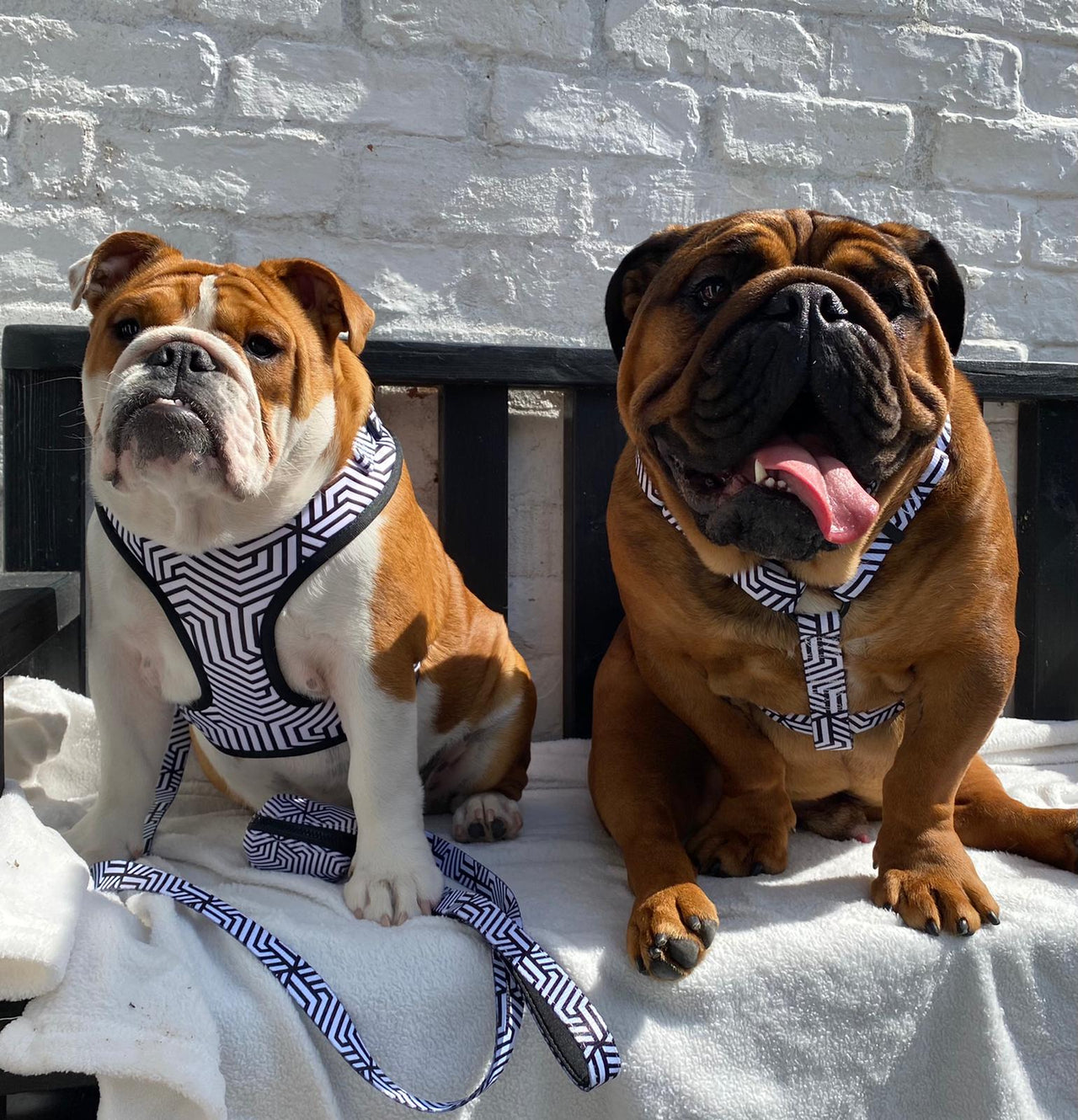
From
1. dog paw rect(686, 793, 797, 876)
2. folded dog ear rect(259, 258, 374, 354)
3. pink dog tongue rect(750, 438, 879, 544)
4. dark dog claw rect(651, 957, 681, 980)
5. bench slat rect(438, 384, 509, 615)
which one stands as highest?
folded dog ear rect(259, 258, 374, 354)

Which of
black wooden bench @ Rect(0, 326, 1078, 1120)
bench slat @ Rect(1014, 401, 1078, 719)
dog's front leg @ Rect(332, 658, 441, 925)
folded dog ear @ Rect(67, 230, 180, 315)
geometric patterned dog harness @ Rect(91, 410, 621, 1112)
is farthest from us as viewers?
bench slat @ Rect(1014, 401, 1078, 719)

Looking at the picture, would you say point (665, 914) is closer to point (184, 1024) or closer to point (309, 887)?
point (309, 887)

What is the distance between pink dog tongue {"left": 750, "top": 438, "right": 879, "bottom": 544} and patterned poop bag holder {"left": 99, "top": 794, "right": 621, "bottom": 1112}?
71cm

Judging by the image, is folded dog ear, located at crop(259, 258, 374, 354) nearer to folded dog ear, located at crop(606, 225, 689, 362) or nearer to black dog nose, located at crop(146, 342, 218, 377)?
black dog nose, located at crop(146, 342, 218, 377)

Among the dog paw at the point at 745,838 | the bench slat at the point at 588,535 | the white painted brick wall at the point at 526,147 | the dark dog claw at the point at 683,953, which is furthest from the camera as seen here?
the bench slat at the point at 588,535

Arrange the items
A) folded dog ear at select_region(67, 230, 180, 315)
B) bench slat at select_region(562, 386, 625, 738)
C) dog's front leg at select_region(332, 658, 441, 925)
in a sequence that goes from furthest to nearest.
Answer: bench slat at select_region(562, 386, 625, 738), folded dog ear at select_region(67, 230, 180, 315), dog's front leg at select_region(332, 658, 441, 925)

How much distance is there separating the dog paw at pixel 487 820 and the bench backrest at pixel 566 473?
584 mm

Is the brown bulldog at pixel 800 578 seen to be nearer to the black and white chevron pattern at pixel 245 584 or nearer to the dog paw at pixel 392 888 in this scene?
the dog paw at pixel 392 888

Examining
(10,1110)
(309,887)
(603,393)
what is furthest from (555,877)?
(603,393)

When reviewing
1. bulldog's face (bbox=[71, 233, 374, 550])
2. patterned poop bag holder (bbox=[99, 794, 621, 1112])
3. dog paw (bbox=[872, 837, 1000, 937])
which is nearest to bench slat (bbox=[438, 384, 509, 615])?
bulldog's face (bbox=[71, 233, 374, 550])

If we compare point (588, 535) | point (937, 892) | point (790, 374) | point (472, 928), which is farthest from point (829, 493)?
point (588, 535)

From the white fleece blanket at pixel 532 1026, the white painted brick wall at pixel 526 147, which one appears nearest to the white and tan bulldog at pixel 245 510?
the white fleece blanket at pixel 532 1026

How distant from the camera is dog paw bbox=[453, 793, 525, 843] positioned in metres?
1.99

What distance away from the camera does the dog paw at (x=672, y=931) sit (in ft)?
4.82
